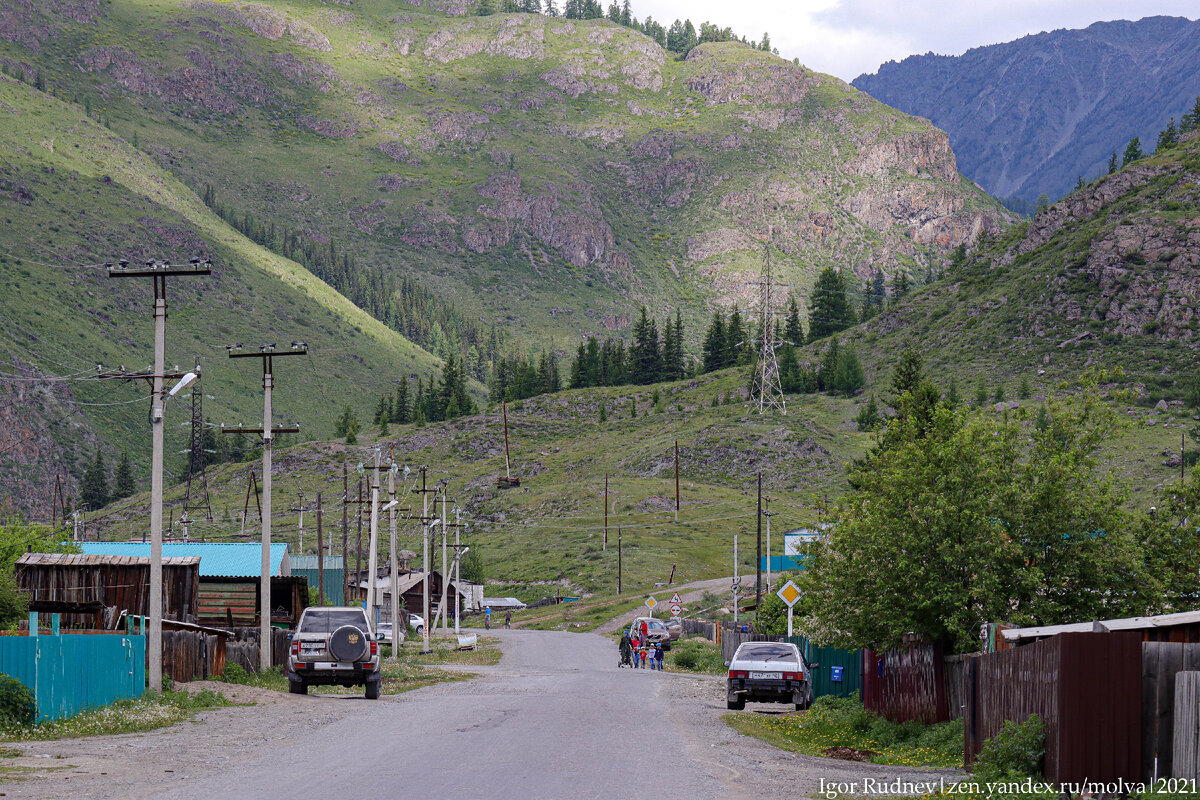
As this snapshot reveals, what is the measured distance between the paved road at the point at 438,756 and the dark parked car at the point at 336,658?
2.49ft

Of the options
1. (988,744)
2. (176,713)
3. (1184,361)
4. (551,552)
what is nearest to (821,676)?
(176,713)

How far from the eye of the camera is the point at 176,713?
25781 millimetres

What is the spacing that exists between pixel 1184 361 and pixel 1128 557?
12737 centimetres

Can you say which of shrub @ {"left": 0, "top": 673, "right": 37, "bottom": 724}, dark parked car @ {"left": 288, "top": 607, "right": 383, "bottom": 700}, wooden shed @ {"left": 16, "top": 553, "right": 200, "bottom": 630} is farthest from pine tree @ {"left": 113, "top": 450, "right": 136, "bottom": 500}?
shrub @ {"left": 0, "top": 673, "right": 37, "bottom": 724}

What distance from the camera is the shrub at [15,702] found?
21516mm

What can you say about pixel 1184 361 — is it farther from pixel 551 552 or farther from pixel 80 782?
pixel 80 782

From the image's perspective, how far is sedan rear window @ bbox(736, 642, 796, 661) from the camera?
107 ft

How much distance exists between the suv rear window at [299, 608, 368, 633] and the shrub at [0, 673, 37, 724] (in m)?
11.8

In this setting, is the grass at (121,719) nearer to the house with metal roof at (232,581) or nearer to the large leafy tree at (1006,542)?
the large leafy tree at (1006,542)

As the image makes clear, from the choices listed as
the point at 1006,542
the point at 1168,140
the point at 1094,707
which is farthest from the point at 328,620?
the point at 1168,140

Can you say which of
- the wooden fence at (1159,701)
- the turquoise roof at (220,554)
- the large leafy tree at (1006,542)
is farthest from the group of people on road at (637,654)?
the wooden fence at (1159,701)

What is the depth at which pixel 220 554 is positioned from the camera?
56.5 m

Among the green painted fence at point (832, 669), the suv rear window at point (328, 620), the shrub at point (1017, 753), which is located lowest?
the green painted fence at point (832, 669)

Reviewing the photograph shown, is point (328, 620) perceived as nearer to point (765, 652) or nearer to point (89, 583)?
point (89, 583)
